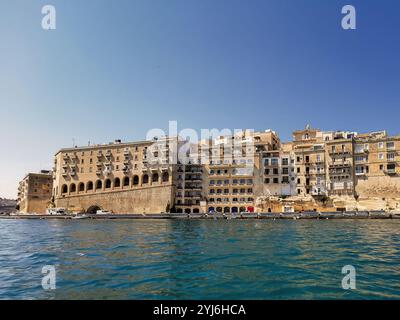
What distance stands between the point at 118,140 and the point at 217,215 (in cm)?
4699

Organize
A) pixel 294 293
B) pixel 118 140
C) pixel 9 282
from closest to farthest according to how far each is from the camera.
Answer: pixel 294 293 → pixel 9 282 → pixel 118 140

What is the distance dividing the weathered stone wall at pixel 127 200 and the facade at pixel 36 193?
1645 centimetres

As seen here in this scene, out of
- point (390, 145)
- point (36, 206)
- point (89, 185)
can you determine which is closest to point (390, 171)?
point (390, 145)

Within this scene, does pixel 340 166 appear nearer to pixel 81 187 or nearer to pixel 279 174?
pixel 279 174

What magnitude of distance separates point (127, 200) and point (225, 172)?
30868 mm

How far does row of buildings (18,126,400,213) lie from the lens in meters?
75.3

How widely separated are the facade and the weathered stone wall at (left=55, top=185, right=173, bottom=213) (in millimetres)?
16448

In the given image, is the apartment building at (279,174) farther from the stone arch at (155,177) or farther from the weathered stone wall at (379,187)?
the stone arch at (155,177)

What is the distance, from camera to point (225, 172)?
288ft

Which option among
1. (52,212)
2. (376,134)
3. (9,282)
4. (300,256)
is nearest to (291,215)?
(376,134)

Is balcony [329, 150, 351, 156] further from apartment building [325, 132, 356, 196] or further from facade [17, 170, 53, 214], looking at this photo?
facade [17, 170, 53, 214]

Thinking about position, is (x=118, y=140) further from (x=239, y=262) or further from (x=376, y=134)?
(x=239, y=262)

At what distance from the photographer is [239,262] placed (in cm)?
1576

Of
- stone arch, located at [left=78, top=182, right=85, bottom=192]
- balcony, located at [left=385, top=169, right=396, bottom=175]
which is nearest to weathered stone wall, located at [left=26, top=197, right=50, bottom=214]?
stone arch, located at [left=78, top=182, right=85, bottom=192]
